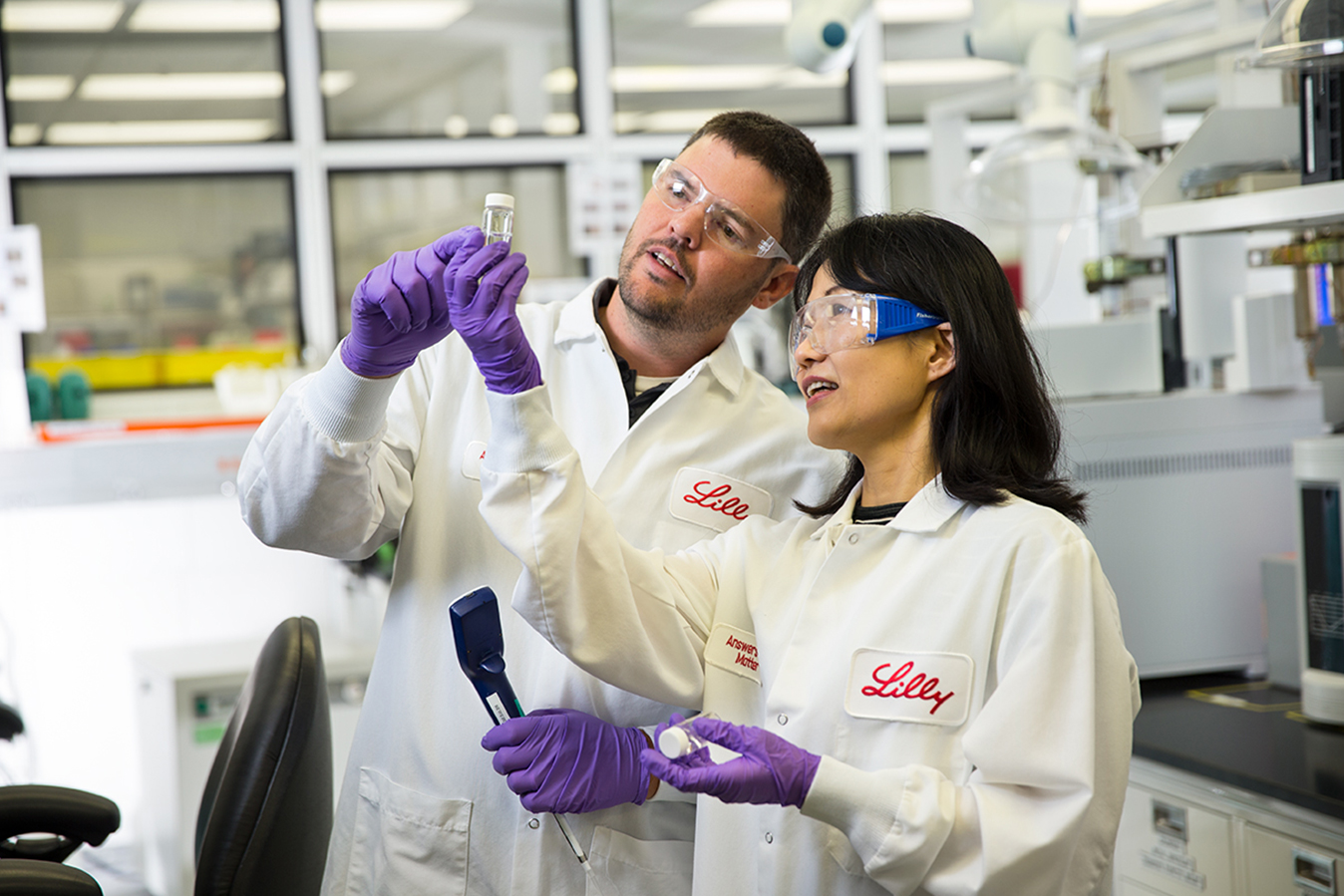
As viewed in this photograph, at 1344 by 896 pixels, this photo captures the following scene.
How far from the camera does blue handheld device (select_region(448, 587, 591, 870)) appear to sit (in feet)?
4.42

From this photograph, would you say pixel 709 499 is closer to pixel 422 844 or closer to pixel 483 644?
pixel 483 644

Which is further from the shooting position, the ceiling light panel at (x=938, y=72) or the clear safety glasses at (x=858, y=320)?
the ceiling light panel at (x=938, y=72)

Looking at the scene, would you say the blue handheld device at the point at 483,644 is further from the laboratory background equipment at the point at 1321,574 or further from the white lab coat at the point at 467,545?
the laboratory background equipment at the point at 1321,574

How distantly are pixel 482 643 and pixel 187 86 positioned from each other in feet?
13.1

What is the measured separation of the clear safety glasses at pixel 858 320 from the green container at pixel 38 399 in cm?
386

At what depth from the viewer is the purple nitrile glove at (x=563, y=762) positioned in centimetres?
138

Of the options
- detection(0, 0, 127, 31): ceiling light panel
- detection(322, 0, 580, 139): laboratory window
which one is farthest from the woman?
detection(0, 0, 127, 31): ceiling light panel

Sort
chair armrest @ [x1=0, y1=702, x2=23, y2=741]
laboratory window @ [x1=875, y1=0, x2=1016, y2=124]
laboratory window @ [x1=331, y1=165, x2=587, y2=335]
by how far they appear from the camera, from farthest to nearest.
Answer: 1. laboratory window @ [x1=875, y1=0, x2=1016, y2=124]
2. laboratory window @ [x1=331, y1=165, x2=587, y2=335]
3. chair armrest @ [x1=0, y1=702, x2=23, y2=741]

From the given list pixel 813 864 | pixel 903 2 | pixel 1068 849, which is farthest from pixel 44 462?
pixel 903 2

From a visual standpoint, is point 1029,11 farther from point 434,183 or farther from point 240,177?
point 240,177

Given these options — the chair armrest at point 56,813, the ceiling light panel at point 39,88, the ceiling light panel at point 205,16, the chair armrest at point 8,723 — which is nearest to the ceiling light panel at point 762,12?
the ceiling light panel at point 205,16

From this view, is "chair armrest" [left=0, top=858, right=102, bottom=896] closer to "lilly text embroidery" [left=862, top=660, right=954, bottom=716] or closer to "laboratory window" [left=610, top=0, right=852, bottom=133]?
"lilly text embroidery" [left=862, top=660, right=954, bottom=716]

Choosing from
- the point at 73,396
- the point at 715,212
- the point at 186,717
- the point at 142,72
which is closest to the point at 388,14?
the point at 142,72

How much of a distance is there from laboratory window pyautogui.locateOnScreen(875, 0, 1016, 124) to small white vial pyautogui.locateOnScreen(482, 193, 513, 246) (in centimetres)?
459
